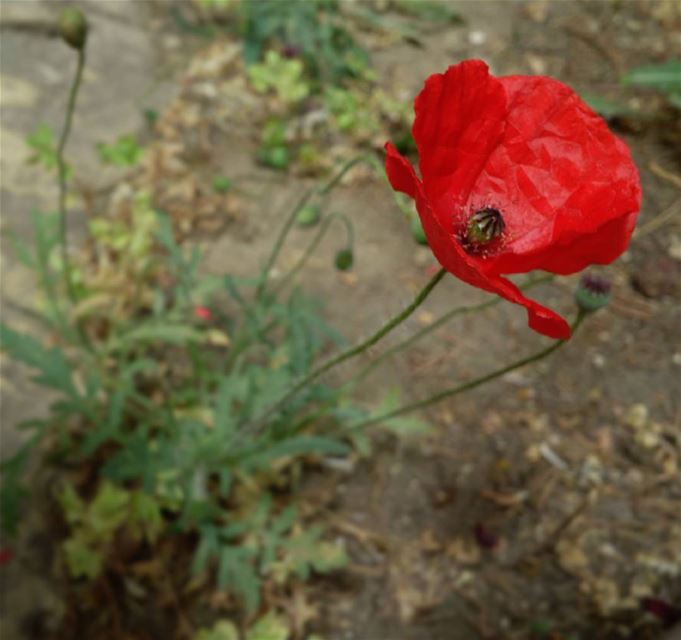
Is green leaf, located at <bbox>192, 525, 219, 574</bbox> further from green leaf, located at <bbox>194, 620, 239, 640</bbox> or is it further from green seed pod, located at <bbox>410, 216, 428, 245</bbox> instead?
green seed pod, located at <bbox>410, 216, 428, 245</bbox>

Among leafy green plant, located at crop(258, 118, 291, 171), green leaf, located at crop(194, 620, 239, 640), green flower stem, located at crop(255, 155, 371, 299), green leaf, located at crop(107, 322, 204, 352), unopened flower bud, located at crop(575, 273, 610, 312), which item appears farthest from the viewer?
leafy green plant, located at crop(258, 118, 291, 171)

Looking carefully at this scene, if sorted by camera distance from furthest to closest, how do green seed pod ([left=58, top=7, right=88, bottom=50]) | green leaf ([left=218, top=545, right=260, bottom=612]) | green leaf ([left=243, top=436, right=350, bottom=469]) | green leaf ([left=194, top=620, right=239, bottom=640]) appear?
green leaf ([left=194, top=620, right=239, bottom=640]) < green leaf ([left=218, top=545, right=260, bottom=612]) < green leaf ([left=243, top=436, right=350, bottom=469]) < green seed pod ([left=58, top=7, right=88, bottom=50])

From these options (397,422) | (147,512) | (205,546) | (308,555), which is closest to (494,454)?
(397,422)

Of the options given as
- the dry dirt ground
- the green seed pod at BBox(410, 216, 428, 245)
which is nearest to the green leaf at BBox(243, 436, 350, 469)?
the dry dirt ground

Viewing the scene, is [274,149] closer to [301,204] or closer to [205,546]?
[301,204]

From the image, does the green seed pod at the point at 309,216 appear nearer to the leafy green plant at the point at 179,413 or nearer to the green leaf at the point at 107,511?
the leafy green plant at the point at 179,413

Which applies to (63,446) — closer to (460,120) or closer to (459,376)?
(459,376)
